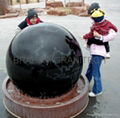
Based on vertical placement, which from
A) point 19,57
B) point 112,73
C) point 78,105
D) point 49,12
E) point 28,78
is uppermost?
point 19,57

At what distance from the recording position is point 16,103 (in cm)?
492

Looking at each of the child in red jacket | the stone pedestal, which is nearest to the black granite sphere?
the stone pedestal

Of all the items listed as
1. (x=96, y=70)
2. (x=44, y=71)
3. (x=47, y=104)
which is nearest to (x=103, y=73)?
(x=96, y=70)

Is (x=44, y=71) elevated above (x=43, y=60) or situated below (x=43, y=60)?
below

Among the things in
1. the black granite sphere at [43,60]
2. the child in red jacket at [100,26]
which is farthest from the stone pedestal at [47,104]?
the child in red jacket at [100,26]

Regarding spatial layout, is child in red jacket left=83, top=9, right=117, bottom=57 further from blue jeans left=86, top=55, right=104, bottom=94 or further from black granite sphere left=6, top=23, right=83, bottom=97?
black granite sphere left=6, top=23, right=83, bottom=97

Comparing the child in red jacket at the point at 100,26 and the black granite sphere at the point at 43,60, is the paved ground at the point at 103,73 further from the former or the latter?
the child in red jacket at the point at 100,26

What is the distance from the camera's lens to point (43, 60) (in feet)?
15.2

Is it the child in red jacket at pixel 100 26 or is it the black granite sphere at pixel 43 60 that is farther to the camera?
the child in red jacket at pixel 100 26

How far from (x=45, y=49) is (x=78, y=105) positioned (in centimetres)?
128

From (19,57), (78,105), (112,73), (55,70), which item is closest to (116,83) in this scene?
(112,73)

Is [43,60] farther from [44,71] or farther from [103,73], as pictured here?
[103,73]

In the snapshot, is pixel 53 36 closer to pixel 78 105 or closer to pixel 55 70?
pixel 55 70

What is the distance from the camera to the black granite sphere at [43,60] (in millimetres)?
4648
